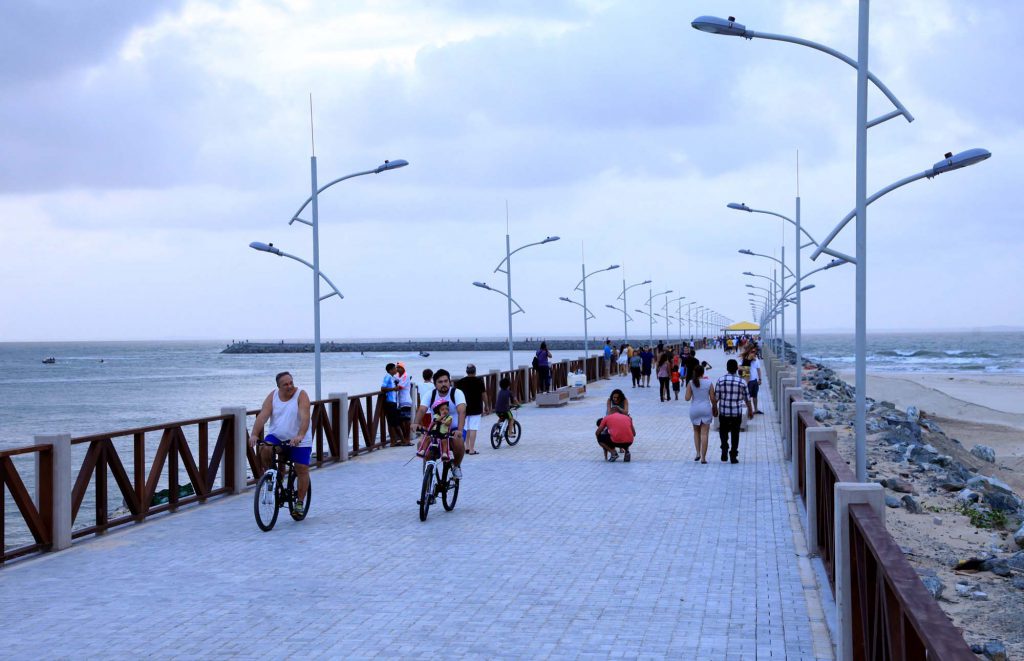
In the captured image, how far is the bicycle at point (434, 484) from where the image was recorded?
1202cm

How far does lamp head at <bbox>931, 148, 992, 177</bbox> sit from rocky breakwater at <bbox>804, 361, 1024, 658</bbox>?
425 cm

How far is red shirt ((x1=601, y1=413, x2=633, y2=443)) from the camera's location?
695 inches

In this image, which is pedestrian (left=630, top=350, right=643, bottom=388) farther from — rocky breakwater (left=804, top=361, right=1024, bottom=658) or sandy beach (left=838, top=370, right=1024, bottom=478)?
rocky breakwater (left=804, top=361, right=1024, bottom=658)

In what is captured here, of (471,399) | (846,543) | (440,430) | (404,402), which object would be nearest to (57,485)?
(440,430)

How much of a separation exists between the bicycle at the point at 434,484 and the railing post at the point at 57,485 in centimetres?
367

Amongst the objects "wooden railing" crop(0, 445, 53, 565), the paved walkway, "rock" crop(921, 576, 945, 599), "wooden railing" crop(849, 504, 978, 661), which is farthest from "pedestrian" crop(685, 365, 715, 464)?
"wooden railing" crop(849, 504, 978, 661)

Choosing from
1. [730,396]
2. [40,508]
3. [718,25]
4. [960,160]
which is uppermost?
[718,25]

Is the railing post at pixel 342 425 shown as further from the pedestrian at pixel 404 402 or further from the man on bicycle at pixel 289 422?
the man on bicycle at pixel 289 422

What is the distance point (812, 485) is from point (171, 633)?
5.88 meters

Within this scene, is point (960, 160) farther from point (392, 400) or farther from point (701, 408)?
point (392, 400)

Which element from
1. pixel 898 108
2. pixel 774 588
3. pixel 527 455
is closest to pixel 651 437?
pixel 527 455

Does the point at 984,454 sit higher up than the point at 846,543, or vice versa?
the point at 846,543

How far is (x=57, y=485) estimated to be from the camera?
414 inches

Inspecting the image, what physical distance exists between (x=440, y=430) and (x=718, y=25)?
216 inches
